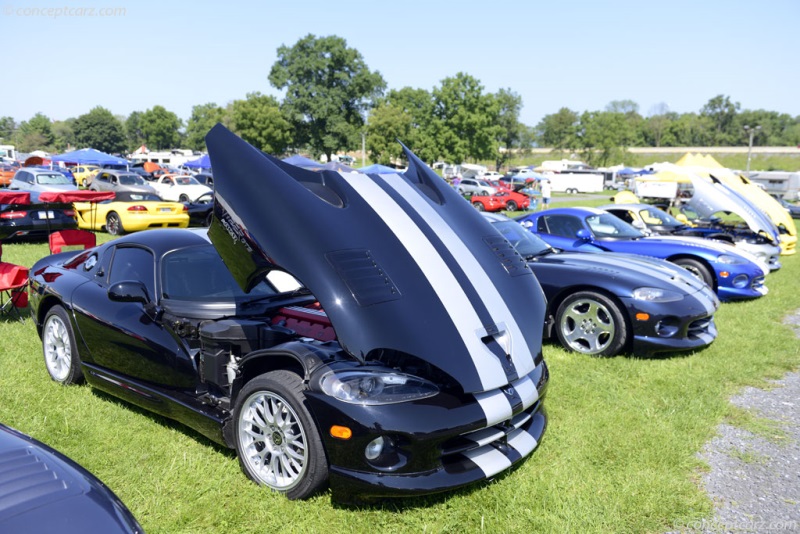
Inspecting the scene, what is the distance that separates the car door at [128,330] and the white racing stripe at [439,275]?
5.06 feet

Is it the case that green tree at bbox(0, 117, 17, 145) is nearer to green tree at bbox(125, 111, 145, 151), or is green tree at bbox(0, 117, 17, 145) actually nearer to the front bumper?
green tree at bbox(125, 111, 145, 151)

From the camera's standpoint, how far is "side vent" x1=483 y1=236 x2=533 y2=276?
3.82 metres

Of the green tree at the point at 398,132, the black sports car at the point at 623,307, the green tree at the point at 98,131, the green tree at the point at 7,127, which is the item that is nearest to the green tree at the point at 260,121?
the green tree at the point at 398,132

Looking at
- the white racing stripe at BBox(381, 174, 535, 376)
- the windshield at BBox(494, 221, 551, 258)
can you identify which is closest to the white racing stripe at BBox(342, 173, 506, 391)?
the white racing stripe at BBox(381, 174, 535, 376)

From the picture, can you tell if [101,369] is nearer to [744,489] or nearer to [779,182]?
[744,489]

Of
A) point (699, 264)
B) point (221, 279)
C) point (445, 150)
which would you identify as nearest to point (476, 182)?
point (445, 150)

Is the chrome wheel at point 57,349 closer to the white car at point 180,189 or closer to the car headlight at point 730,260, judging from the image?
the car headlight at point 730,260

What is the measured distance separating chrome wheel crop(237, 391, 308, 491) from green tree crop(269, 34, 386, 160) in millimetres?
63501

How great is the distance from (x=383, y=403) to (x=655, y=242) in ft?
22.1

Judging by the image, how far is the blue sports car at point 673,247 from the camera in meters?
8.23

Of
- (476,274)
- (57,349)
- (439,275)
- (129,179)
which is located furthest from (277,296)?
(129,179)

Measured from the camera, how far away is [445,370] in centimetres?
292

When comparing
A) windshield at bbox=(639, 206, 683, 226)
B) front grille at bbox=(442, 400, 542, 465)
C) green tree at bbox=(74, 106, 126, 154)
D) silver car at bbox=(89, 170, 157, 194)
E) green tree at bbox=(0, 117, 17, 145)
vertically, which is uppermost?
green tree at bbox=(0, 117, 17, 145)

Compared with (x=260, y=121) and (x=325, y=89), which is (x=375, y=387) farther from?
(x=325, y=89)
